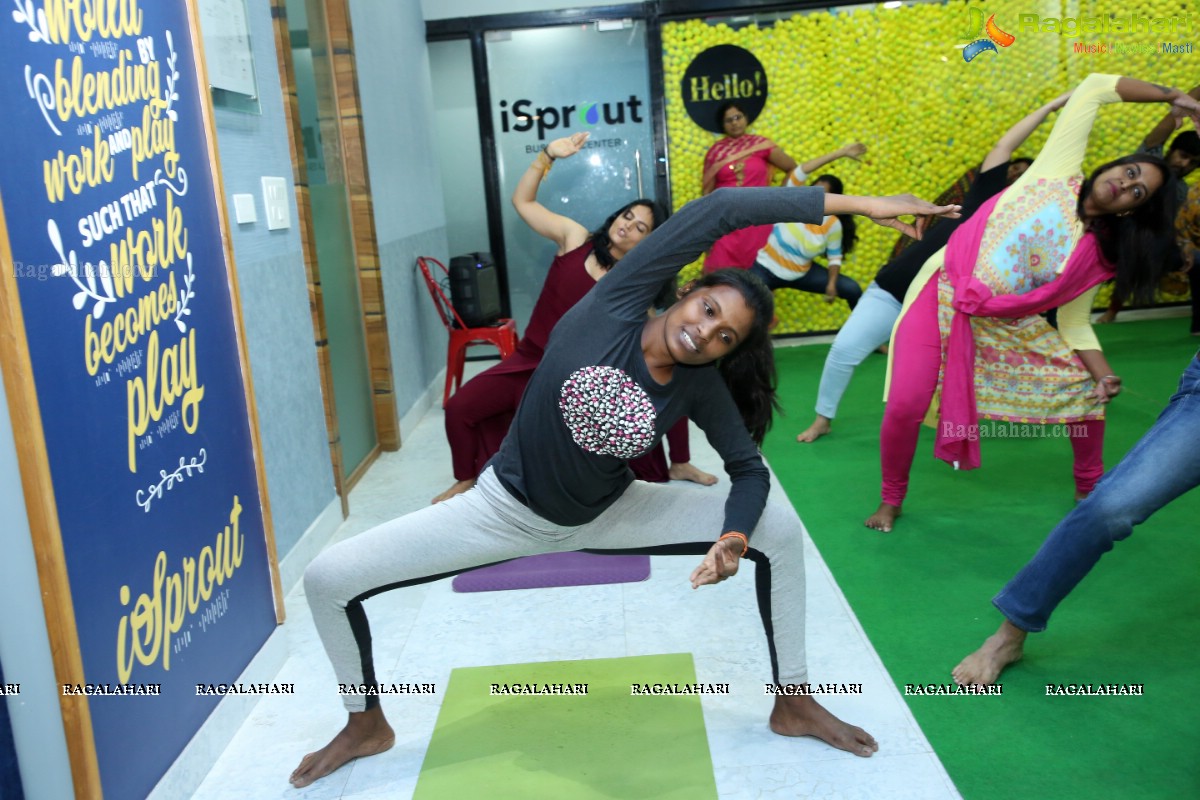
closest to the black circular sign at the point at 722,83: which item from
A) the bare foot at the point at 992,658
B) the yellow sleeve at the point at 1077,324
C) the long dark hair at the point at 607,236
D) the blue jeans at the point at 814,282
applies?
the blue jeans at the point at 814,282

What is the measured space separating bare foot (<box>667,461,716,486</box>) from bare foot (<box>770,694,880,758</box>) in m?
1.71

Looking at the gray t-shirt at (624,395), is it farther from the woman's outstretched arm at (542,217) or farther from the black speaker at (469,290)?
the black speaker at (469,290)

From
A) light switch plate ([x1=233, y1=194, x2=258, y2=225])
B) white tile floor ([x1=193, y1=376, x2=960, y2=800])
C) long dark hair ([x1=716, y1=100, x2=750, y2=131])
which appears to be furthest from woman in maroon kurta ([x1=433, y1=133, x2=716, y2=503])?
long dark hair ([x1=716, y1=100, x2=750, y2=131])

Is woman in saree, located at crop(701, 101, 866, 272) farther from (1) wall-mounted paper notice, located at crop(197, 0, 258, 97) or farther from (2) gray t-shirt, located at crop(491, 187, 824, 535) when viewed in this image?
(2) gray t-shirt, located at crop(491, 187, 824, 535)

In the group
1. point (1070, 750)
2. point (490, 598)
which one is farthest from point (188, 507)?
point (1070, 750)

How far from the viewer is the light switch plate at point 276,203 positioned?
117 inches

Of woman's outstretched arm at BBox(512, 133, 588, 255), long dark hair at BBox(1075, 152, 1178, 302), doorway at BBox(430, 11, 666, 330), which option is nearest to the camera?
long dark hair at BBox(1075, 152, 1178, 302)

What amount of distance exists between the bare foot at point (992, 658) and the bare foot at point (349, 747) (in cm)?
133

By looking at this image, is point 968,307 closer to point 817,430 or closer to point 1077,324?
point 1077,324

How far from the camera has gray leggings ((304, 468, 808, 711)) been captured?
1.97 meters

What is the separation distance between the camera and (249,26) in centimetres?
295

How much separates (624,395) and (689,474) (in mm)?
2073

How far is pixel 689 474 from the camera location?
Answer: 153 inches

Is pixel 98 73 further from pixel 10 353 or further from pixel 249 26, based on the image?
pixel 249 26
